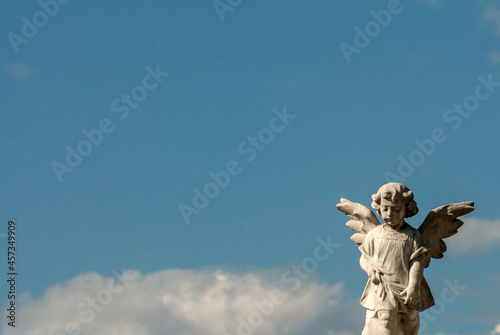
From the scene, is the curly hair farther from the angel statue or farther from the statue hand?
the statue hand

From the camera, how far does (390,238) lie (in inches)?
749

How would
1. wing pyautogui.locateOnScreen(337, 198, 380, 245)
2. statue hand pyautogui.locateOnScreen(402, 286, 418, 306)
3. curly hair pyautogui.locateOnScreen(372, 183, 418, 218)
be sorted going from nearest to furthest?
statue hand pyautogui.locateOnScreen(402, 286, 418, 306)
curly hair pyautogui.locateOnScreen(372, 183, 418, 218)
wing pyautogui.locateOnScreen(337, 198, 380, 245)

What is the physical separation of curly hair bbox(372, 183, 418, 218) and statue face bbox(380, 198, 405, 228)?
0.24 ft

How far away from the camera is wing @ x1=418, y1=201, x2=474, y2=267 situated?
19.3m

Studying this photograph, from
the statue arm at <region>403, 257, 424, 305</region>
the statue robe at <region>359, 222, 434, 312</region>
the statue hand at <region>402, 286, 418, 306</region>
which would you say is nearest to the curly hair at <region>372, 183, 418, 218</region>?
the statue robe at <region>359, 222, 434, 312</region>

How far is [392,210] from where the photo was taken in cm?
1900

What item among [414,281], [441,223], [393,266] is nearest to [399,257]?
[393,266]

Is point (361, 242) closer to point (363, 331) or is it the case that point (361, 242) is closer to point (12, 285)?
point (363, 331)

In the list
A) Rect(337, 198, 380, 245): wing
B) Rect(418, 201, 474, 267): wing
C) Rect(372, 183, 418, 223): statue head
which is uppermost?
Rect(337, 198, 380, 245): wing

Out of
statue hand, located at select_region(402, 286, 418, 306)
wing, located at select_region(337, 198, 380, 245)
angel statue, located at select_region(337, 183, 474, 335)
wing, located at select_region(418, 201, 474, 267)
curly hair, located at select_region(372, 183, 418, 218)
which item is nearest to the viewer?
statue hand, located at select_region(402, 286, 418, 306)

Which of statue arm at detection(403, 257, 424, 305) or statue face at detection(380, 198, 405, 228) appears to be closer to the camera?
statue arm at detection(403, 257, 424, 305)

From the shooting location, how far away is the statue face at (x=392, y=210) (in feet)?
62.3

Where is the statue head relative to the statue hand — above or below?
above

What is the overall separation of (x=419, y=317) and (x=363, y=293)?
1073 mm
